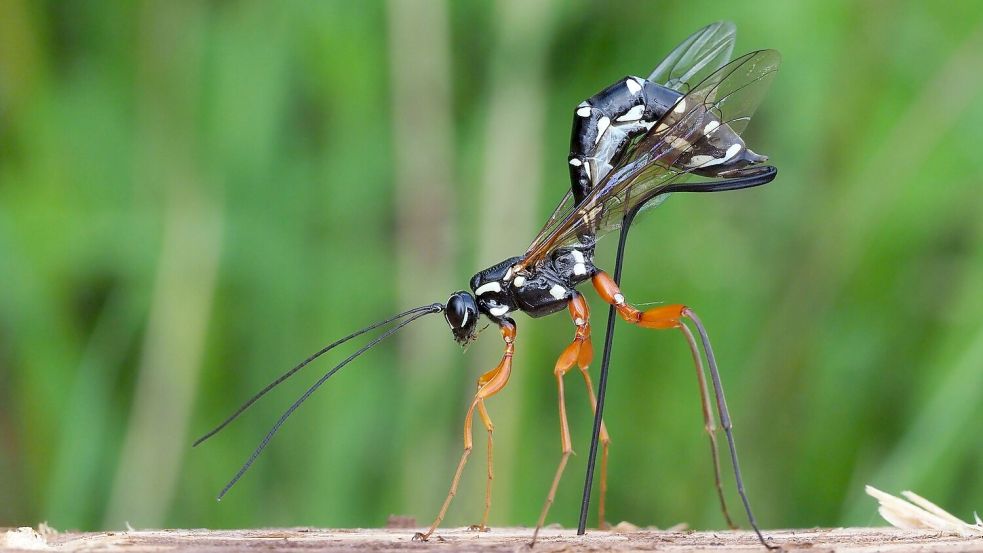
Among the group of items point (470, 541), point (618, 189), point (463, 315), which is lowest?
point (470, 541)

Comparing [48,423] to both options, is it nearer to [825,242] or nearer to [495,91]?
[495,91]

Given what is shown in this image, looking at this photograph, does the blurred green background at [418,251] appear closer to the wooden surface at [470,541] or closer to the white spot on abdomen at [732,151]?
the white spot on abdomen at [732,151]

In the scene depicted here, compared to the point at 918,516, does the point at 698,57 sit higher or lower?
higher

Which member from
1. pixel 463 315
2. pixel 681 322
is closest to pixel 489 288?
pixel 463 315

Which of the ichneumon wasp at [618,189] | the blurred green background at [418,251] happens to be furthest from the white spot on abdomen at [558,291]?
the blurred green background at [418,251]

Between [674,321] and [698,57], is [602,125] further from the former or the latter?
[674,321]

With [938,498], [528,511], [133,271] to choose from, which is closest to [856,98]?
[938,498]
